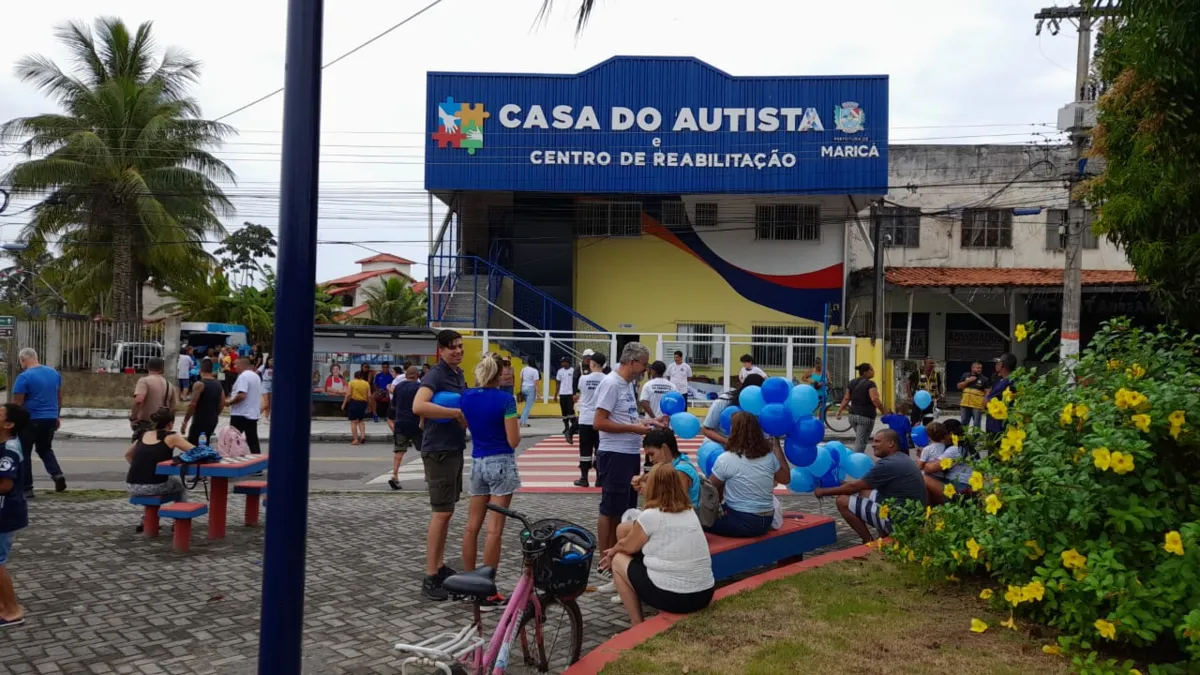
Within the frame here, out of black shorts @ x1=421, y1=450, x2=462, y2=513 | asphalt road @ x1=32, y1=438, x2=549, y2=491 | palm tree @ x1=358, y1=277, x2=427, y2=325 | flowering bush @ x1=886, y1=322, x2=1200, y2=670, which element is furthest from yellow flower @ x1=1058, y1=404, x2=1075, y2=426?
palm tree @ x1=358, y1=277, x2=427, y2=325

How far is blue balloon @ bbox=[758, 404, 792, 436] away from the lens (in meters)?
7.41

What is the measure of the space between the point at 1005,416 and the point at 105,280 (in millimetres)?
27942

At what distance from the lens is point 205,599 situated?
20.3 ft

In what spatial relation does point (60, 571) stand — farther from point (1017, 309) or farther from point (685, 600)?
point (1017, 309)

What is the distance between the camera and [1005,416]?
537cm

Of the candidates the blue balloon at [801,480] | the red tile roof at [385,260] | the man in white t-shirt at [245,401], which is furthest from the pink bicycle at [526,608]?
the red tile roof at [385,260]

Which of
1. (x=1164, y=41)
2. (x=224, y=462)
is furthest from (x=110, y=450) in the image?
(x=1164, y=41)

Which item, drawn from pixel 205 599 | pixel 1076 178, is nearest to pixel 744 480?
pixel 205 599

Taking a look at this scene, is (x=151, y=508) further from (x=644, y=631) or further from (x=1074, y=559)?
(x=1074, y=559)

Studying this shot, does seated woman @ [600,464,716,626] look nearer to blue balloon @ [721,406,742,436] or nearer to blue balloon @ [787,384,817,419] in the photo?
blue balloon @ [787,384,817,419]

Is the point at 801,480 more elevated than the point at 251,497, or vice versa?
the point at 801,480

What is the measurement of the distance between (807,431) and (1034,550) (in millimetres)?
2996

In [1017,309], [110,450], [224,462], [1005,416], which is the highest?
[1017,309]

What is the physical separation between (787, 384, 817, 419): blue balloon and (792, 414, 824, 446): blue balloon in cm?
7
